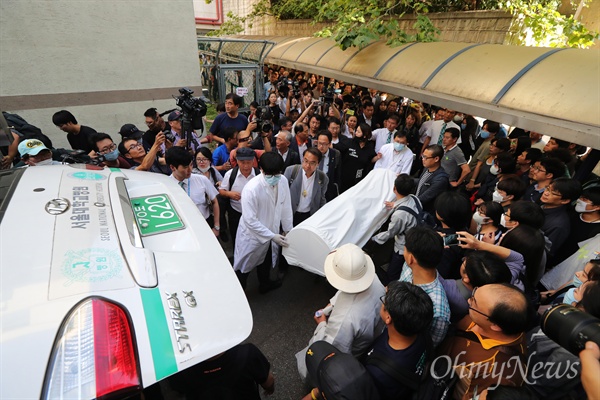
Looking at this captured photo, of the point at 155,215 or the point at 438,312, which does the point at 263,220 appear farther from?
the point at 438,312

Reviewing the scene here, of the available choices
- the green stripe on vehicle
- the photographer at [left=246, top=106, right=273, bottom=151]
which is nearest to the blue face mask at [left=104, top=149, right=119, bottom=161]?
the photographer at [left=246, top=106, right=273, bottom=151]

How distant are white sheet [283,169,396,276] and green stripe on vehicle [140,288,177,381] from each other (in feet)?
5.62

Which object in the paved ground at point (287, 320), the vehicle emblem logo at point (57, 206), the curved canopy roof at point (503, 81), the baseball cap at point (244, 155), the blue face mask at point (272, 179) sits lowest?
the paved ground at point (287, 320)

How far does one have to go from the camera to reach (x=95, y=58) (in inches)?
214

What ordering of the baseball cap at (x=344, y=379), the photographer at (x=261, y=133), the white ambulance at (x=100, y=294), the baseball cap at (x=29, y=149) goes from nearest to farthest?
the white ambulance at (x=100, y=294) < the baseball cap at (x=344, y=379) < the baseball cap at (x=29, y=149) < the photographer at (x=261, y=133)

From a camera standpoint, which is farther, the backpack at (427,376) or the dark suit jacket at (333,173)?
the dark suit jacket at (333,173)

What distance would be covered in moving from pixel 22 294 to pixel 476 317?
213 cm

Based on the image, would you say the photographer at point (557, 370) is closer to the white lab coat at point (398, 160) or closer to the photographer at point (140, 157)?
the white lab coat at point (398, 160)

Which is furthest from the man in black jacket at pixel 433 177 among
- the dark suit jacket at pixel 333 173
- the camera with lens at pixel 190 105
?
the camera with lens at pixel 190 105

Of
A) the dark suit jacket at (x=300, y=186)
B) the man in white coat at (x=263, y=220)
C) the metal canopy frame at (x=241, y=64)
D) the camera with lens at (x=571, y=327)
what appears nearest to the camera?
the camera with lens at (x=571, y=327)

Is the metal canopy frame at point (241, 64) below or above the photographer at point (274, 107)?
above

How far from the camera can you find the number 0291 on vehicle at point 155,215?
1.86 m

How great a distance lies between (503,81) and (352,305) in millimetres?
3359

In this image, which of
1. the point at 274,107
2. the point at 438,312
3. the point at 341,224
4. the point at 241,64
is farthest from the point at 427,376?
the point at 241,64
